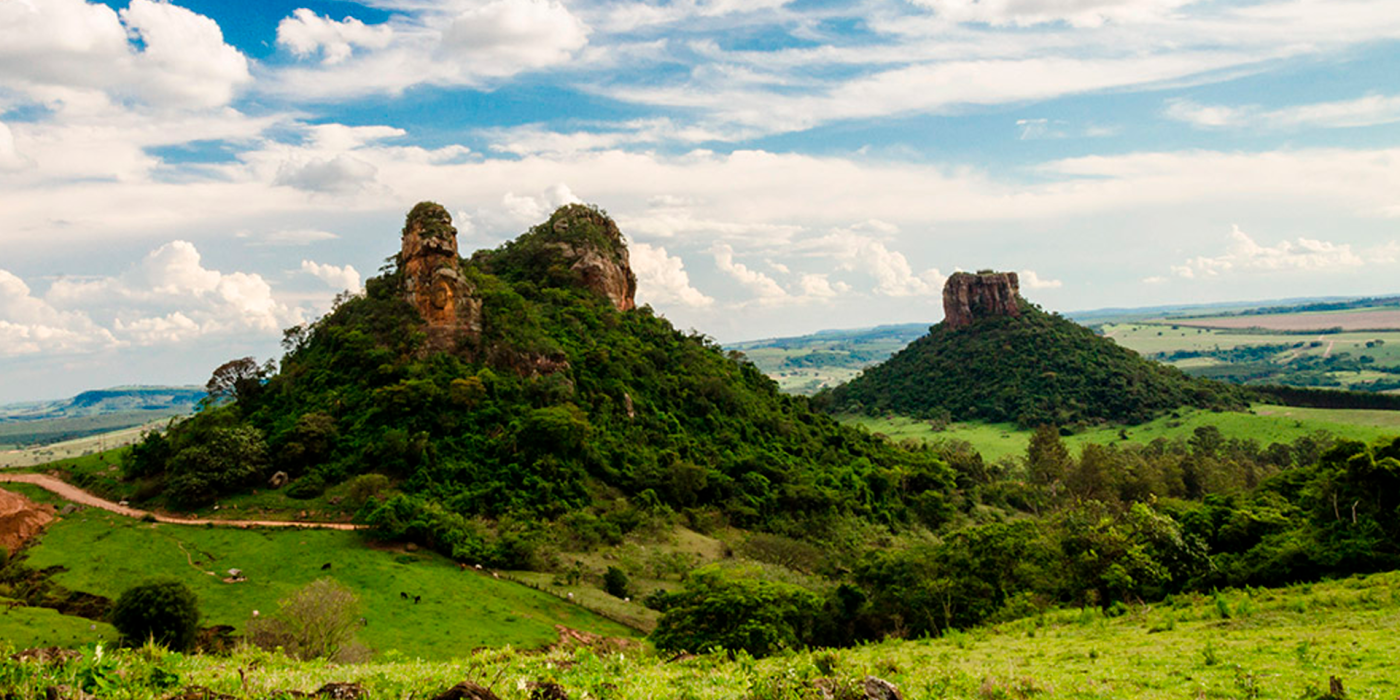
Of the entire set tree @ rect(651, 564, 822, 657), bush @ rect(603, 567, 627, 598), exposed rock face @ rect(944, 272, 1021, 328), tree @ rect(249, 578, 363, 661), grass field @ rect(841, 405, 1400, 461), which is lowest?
grass field @ rect(841, 405, 1400, 461)

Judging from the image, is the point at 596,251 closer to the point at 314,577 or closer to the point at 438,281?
the point at 438,281

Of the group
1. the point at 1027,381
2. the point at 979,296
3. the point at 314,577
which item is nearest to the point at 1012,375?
the point at 1027,381

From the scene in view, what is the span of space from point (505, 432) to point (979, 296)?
142 metres

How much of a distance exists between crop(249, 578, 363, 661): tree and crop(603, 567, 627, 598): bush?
60.4ft

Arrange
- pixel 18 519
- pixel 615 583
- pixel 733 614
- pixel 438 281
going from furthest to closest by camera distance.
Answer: pixel 438 281 < pixel 615 583 < pixel 18 519 < pixel 733 614

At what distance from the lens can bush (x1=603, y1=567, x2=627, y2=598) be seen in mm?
47897

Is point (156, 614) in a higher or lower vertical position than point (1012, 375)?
higher

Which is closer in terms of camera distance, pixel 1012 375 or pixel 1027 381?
pixel 1027 381

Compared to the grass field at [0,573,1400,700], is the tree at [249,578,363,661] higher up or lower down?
lower down

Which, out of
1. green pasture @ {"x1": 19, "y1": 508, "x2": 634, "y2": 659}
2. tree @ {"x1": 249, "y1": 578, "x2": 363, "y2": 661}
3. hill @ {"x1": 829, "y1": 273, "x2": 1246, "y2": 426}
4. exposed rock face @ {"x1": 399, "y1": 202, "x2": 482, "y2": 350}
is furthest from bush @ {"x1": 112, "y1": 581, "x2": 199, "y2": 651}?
hill @ {"x1": 829, "y1": 273, "x2": 1246, "y2": 426}

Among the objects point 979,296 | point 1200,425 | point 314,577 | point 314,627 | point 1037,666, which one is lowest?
point 1200,425

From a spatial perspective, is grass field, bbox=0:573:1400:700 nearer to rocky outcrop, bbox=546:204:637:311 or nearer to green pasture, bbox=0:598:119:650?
green pasture, bbox=0:598:119:650

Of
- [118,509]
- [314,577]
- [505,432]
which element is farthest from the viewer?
[505,432]

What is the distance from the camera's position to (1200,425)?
11869 centimetres
